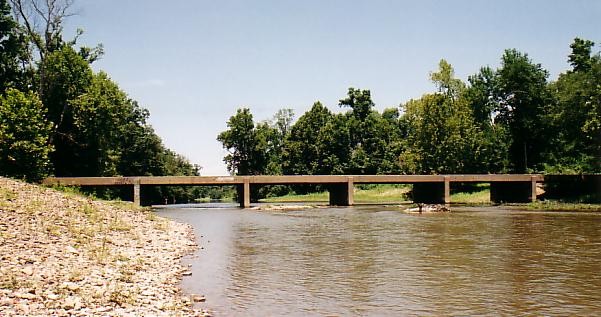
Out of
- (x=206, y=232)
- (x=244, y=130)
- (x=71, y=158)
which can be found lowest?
(x=206, y=232)

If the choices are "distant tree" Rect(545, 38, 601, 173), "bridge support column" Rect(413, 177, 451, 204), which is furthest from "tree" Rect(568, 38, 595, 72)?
"bridge support column" Rect(413, 177, 451, 204)

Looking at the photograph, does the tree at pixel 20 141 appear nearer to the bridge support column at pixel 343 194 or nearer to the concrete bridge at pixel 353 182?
the concrete bridge at pixel 353 182

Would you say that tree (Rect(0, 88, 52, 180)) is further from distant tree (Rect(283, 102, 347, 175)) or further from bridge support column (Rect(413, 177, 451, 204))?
distant tree (Rect(283, 102, 347, 175))

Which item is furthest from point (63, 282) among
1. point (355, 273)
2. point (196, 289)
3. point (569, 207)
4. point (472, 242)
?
point (569, 207)

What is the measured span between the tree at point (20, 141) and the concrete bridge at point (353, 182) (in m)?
14.2

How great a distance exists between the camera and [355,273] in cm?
1852

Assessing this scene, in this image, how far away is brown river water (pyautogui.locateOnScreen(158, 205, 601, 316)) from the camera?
1358 centimetres

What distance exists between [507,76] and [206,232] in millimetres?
69960

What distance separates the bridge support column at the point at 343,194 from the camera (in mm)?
77156

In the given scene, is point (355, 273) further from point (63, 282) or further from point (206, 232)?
point (206, 232)

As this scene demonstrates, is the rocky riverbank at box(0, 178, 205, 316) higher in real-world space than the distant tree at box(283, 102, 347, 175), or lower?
lower

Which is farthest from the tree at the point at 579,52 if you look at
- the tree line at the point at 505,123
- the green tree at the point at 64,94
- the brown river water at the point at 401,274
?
the green tree at the point at 64,94

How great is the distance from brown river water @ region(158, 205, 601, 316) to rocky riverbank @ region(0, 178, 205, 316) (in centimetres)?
128

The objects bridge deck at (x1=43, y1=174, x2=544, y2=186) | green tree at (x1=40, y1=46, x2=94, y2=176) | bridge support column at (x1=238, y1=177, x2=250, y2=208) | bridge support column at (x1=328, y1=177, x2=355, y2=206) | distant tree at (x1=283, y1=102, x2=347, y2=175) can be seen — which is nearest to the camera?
green tree at (x1=40, y1=46, x2=94, y2=176)
